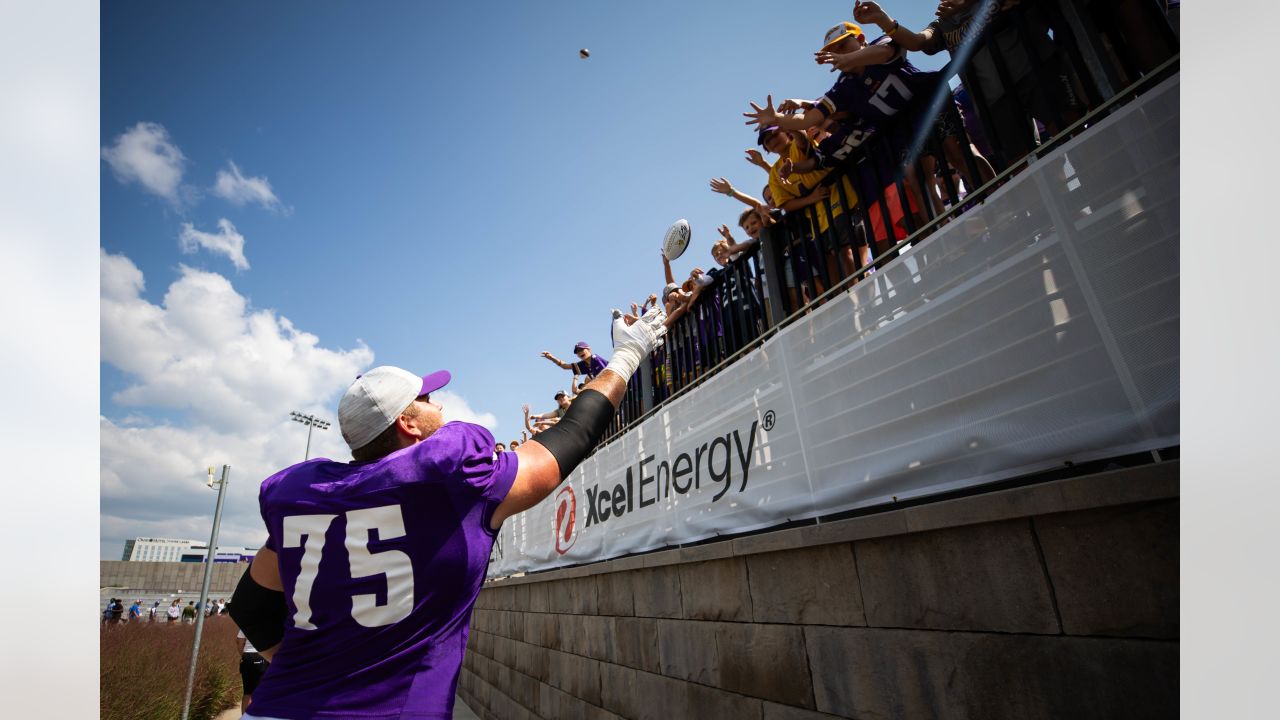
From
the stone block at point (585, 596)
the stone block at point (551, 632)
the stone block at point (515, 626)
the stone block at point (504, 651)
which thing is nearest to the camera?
the stone block at point (585, 596)

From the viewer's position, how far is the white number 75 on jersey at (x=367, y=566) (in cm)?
169

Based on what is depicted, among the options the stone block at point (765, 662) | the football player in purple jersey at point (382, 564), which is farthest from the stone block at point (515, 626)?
the football player in purple jersey at point (382, 564)

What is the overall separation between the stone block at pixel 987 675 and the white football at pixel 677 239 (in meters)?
4.02

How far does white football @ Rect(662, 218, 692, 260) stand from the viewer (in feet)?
19.5

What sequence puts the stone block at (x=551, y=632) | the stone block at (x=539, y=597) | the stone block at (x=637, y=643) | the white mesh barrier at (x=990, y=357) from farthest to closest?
1. the stone block at (x=539, y=597)
2. the stone block at (x=551, y=632)
3. the stone block at (x=637, y=643)
4. the white mesh barrier at (x=990, y=357)

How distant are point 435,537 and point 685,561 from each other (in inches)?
102

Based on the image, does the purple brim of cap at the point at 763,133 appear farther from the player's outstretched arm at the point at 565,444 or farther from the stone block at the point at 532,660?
the stone block at the point at 532,660

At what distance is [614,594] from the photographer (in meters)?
5.01

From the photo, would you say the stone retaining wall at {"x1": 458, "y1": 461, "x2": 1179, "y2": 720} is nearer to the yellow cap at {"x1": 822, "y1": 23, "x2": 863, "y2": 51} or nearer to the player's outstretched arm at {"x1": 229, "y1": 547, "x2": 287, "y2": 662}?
the player's outstretched arm at {"x1": 229, "y1": 547, "x2": 287, "y2": 662}

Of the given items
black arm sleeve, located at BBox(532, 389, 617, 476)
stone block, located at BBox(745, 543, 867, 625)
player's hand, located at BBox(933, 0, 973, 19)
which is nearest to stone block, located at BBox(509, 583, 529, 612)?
stone block, located at BBox(745, 543, 867, 625)

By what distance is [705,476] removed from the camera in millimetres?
3936
